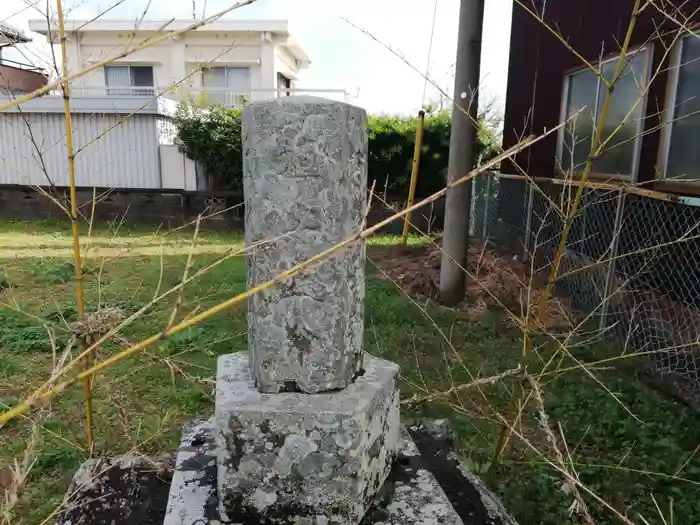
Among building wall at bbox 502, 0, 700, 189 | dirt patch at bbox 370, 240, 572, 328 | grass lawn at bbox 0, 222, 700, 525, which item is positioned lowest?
grass lawn at bbox 0, 222, 700, 525

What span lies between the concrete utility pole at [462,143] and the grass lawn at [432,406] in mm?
381

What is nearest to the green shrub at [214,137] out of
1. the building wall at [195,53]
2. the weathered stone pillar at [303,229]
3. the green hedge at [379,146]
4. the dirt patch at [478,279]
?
the green hedge at [379,146]

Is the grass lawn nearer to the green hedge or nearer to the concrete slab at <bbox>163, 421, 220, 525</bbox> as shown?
the concrete slab at <bbox>163, 421, 220, 525</bbox>

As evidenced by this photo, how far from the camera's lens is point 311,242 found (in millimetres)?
1375

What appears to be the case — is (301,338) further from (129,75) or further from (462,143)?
(129,75)

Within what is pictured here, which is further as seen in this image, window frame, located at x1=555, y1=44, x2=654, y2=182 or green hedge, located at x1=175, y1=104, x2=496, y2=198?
green hedge, located at x1=175, y1=104, x2=496, y2=198

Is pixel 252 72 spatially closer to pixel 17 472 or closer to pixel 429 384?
pixel 429 384

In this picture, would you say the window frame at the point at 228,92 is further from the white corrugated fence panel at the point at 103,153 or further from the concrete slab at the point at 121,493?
the concrete slab at the point at 121,493

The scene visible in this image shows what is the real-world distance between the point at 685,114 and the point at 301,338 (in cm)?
398

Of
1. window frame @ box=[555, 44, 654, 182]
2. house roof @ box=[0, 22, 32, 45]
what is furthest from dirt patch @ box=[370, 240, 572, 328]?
house roof @ box=[0, 22, 32, 45]

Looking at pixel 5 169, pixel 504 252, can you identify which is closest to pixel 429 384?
pixel 504 252

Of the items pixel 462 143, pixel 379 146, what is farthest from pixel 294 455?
pixel 379 146

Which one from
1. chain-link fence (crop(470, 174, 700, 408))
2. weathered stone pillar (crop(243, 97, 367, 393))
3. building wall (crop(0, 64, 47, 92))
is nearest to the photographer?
Result: weathered stone pillar (crop(243, 97, 367, 393))

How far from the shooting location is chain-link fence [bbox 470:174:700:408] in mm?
3482
